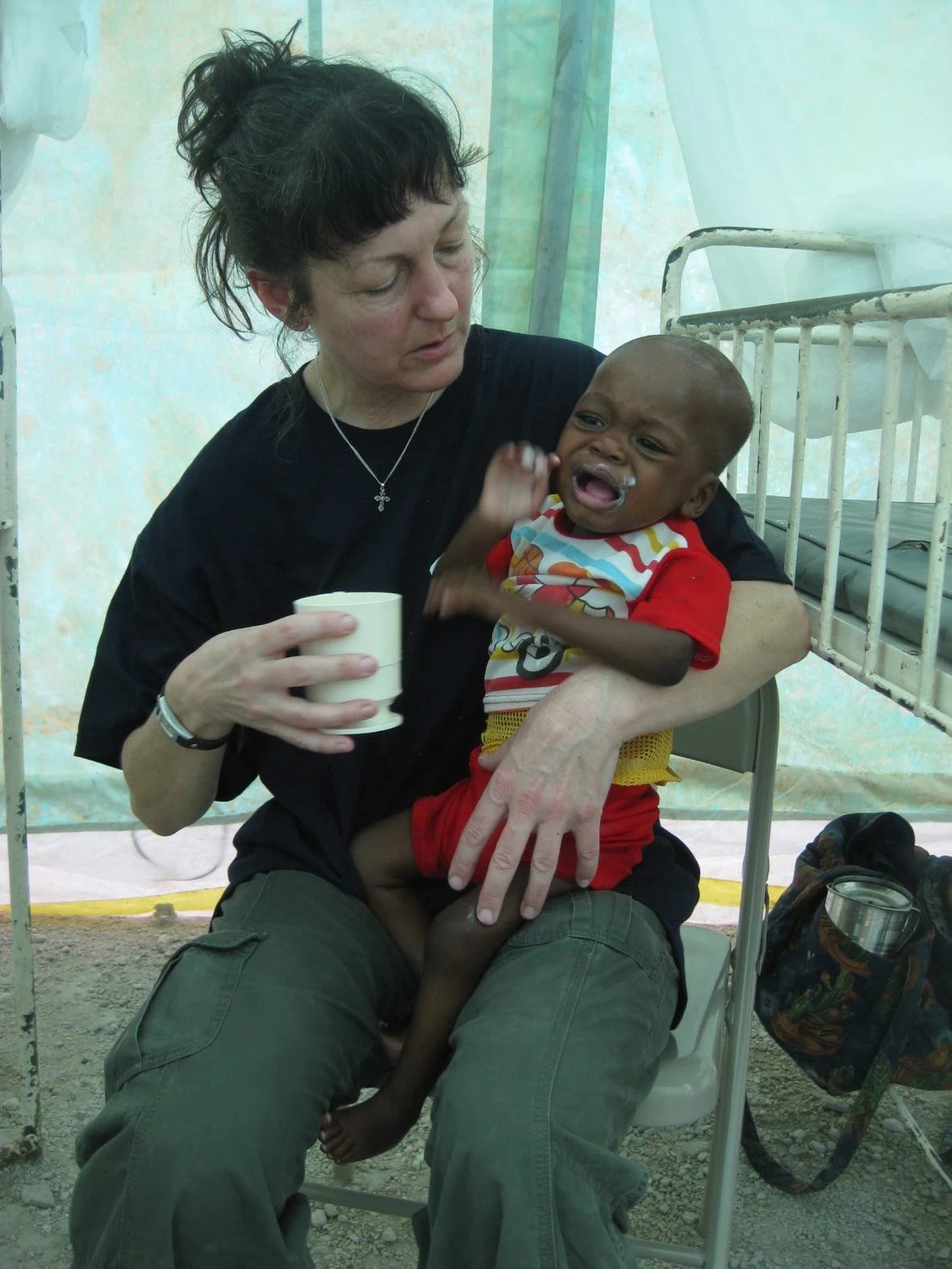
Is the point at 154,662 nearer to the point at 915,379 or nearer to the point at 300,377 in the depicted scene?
the point at 300,377

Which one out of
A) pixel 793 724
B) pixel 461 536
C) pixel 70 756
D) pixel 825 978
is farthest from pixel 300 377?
pixel 793 724

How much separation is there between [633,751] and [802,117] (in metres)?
1.63

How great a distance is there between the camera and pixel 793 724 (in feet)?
9.93

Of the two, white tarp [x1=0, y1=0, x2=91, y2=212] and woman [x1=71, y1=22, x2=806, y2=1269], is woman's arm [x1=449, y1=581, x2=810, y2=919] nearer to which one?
woman [x1=71, y1=22, x2=806, y2=1269]

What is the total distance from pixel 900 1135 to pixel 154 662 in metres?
1.63

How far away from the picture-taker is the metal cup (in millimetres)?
1825

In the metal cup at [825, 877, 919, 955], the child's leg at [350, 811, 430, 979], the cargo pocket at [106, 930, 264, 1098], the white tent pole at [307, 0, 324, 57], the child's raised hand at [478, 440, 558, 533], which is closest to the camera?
the cargo pocket at [106, 930, 264, 1098]

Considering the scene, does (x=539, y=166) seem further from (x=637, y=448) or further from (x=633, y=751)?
(x=633, y=751)

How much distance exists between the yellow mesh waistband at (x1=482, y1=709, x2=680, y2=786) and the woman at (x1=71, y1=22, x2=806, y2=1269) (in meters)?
0.06

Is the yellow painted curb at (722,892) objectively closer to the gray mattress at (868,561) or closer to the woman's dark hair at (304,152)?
the gray mattress at (868,561)

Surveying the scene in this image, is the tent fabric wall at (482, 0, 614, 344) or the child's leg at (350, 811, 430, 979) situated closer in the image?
the child's leg at (350, 811, 430, 979)

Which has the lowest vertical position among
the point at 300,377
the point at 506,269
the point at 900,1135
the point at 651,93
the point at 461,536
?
the point at 900,1135

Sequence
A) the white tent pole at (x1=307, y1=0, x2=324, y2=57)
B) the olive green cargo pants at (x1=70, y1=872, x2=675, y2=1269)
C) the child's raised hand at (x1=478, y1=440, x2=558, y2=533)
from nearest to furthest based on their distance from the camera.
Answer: the olive green cargo pants at (x1=70, y1=872, x2=675, y2=1269), the child's raised hand at (x1=478, y1=440, x2=558, y2=533), the white tent pole at (x1=307, y1=0, x2=324, y2=57)

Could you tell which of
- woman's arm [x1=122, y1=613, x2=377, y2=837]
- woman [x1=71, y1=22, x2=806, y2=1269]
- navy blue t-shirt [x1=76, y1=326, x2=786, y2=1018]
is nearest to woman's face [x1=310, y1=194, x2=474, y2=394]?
woman [x1=71, y1=22, x2=806, y2=1269]
